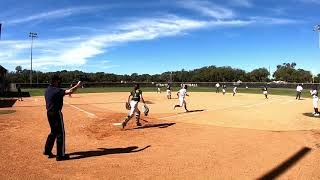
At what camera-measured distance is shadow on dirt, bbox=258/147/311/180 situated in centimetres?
842

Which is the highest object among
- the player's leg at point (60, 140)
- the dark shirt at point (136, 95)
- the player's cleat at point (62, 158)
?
the dark shirt at point (136, 95)

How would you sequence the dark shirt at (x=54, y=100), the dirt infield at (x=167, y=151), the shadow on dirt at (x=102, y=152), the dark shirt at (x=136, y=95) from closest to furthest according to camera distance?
the dirt infield at (x=167, y=151)
the dark shirt at (x=54, y=100)
the shadow on dirt at (x=102, y=152)
the dark shirt at (x=136, y=95)

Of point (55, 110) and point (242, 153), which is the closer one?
point (55, 110)

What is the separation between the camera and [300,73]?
511ft

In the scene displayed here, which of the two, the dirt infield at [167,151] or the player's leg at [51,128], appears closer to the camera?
the dirt infield at [167,151]

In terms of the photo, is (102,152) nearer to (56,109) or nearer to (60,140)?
(60,140)

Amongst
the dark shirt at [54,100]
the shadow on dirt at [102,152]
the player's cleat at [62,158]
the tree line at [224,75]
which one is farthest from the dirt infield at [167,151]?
the tree line at [224,75]

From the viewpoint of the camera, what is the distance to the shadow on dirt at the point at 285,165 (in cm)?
842

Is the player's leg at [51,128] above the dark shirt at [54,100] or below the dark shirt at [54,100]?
below

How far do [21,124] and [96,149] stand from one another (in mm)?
7346

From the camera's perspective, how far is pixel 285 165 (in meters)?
9.41

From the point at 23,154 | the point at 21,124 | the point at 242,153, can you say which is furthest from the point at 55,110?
the point at 21,124

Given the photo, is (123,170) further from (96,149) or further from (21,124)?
(21,124)

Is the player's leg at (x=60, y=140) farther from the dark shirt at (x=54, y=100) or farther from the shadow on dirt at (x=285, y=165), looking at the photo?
the shadow on dirt at (x=285, y=165)
